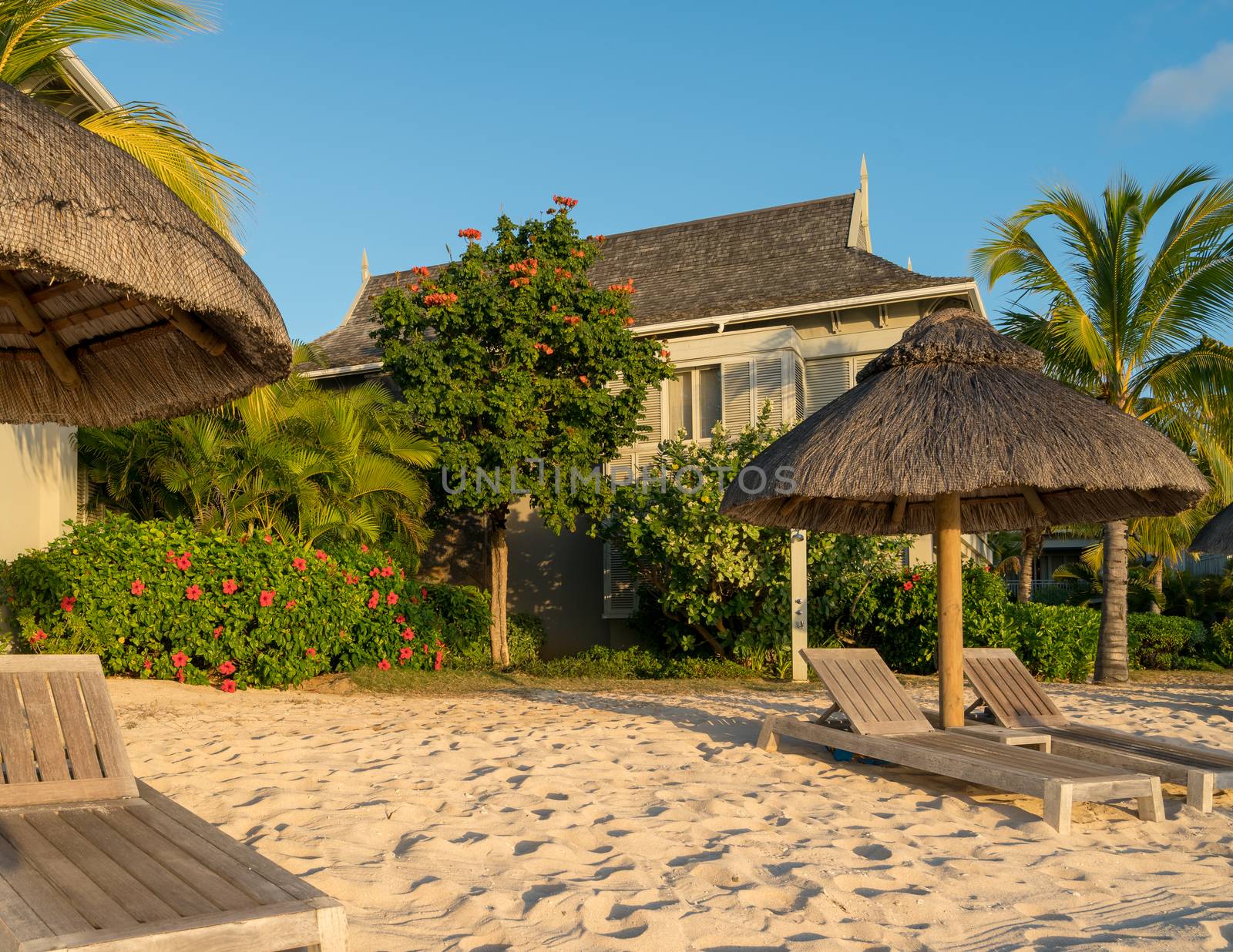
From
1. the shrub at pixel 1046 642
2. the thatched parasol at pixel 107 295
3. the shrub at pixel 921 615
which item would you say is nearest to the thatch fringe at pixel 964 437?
the thatched parasol at pixel 107 295

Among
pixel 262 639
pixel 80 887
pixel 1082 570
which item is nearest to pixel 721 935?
pixel 80 887

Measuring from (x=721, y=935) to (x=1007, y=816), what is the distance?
2.62 metres

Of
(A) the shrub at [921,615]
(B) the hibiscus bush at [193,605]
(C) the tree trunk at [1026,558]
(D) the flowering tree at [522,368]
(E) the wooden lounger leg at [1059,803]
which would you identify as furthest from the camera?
(C) the tree trunk at [1026,558]

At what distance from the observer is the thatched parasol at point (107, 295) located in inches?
131

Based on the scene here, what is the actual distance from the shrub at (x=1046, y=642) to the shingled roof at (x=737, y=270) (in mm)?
5030

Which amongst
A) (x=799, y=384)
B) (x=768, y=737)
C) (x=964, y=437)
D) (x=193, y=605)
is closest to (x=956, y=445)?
(x=964, y=437)

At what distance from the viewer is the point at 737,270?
18.6 m

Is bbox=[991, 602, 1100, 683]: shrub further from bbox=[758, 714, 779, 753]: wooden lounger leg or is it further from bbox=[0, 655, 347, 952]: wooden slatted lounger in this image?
bbox=[0, 655, 347, 952]: wooden slatted lounger

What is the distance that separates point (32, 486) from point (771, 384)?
401 inches

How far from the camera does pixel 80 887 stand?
309cm

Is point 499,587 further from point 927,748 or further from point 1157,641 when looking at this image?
point 1157,641

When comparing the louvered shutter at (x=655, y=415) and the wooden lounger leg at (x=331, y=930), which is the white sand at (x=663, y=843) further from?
→ the louvered shutter at (x=655, y=415)

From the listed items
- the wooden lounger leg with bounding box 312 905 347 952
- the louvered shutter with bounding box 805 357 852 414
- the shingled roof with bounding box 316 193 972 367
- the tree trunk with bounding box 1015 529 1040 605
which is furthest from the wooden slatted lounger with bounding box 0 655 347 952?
the tree trunk with bounding box 1015 529 1040 605

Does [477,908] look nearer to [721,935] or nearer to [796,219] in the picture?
[721,935]
